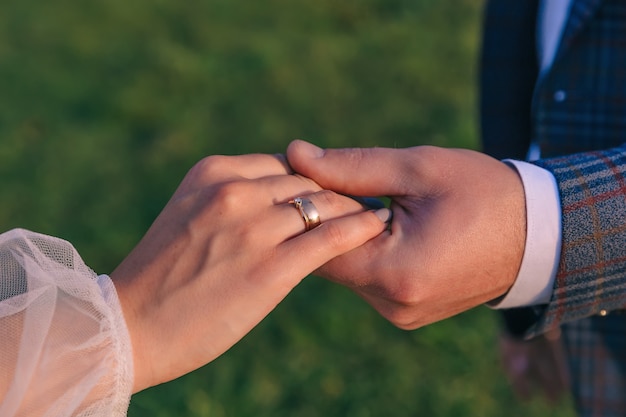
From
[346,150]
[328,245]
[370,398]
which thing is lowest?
[370,398]

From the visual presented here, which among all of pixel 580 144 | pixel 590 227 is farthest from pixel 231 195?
pixel 580 144

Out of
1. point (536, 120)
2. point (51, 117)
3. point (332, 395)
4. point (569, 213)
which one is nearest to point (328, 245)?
point (569, 213)

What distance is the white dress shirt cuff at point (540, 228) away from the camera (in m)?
1.61

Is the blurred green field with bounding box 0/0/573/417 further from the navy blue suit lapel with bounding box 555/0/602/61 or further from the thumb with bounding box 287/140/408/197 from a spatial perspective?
the navy blue suit lapel with bounding box 555/0/602/61

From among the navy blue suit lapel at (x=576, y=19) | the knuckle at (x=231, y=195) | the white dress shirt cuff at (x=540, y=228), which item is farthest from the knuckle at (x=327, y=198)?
the navy blue suit lapel at (x=576, y=19)

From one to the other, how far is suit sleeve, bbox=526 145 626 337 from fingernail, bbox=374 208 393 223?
0.33 metres

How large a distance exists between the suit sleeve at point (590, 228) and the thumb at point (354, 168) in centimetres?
31

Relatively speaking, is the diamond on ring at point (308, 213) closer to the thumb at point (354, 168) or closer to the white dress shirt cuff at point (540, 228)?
the thumb at point (354, 168)

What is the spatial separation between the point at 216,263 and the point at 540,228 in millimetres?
652

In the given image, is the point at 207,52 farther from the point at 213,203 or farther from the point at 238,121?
the point at 213,203

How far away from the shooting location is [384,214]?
172cm

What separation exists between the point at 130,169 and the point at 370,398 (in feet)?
7.20

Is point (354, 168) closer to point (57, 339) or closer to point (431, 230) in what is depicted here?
point (431, 230)

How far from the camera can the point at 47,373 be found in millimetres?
1365
